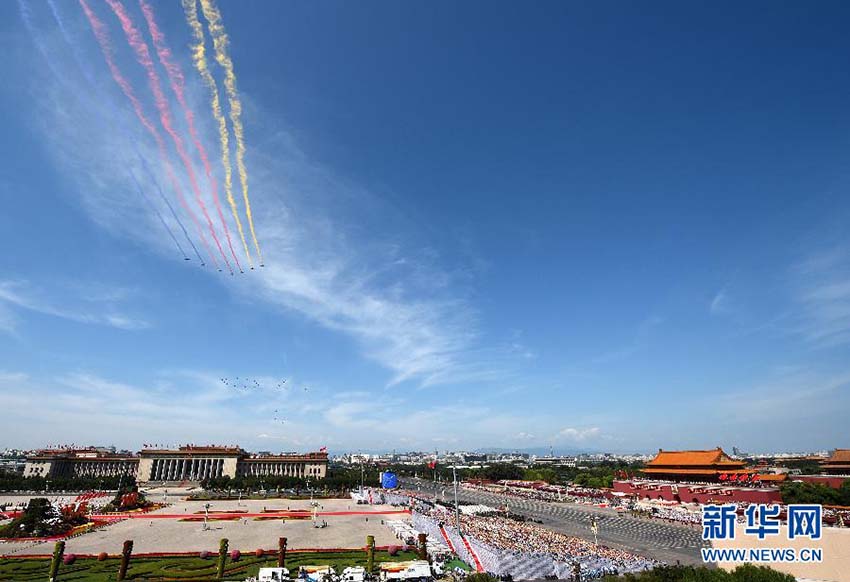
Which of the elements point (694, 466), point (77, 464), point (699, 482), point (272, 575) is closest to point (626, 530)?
point (699, 482)

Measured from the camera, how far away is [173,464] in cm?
13738

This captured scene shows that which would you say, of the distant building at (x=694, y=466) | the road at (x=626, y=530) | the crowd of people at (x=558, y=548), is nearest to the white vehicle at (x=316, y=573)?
the crowd of people at (x=558, y=548)

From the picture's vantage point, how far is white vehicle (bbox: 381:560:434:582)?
33500mm

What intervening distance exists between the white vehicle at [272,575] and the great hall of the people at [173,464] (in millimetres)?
105987

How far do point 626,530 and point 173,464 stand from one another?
122940 mm

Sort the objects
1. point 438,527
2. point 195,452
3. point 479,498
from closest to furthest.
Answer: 1. point 438,527
2. point 479,498
3. point 195,452

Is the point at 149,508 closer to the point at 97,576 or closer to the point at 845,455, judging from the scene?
the point at 97,576

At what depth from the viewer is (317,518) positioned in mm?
67812

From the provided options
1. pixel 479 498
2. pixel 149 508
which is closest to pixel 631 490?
pixel 479 498

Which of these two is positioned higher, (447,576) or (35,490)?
(447,576)

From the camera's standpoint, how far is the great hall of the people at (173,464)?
134250mm

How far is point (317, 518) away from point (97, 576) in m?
36.7

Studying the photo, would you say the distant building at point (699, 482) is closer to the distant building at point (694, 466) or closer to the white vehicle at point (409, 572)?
the distant building at point (694, 466)

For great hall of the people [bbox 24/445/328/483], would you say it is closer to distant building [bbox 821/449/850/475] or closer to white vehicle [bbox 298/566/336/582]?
white vehicle [bbox 298/566/336/582]
